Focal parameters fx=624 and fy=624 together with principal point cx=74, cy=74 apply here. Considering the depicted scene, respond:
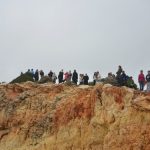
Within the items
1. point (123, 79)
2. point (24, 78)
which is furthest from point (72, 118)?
point (24, 78)

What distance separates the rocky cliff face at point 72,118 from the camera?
41.2m

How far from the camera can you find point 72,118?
4447 cm

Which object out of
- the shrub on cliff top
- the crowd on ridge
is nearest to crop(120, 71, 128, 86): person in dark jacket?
the crowd on ridge

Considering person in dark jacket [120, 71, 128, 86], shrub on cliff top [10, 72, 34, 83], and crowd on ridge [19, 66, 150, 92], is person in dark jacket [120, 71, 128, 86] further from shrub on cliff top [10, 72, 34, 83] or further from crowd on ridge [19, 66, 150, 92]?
shrub on cliff top [10, 72, 34, 83]

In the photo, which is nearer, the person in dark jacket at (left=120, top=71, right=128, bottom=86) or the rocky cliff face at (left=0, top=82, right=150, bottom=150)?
the rocky cliff face at (left=0, top=82, right=150, bottom=150)

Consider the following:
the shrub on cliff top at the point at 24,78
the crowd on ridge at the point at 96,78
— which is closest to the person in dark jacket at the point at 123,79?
the crowd on ridge at the point at 96,78

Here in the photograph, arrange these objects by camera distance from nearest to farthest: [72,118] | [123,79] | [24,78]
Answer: [72,118], [123,79], [24,78]

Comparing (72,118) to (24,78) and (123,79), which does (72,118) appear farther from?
(24,78)

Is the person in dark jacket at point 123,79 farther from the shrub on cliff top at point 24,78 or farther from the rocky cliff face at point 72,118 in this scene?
the shrub on cliff top at point 24,78

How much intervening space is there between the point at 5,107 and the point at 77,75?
20.9ft

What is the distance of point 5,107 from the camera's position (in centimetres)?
4869

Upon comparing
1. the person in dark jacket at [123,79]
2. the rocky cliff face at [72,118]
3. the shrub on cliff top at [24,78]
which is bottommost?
the rocky cliff face at [72,118]

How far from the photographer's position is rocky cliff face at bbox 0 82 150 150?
41.2 meters

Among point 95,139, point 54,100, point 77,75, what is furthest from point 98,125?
point 77,75
